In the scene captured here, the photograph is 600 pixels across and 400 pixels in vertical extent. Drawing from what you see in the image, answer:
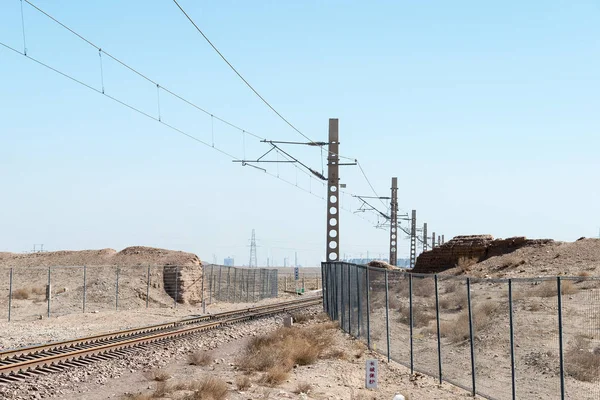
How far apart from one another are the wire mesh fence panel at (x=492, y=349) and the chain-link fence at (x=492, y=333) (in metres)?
0.03

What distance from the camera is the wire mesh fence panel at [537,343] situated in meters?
17.8

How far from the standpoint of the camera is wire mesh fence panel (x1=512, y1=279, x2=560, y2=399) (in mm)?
17797

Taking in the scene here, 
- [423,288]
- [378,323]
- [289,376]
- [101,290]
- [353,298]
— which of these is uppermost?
[423,288]

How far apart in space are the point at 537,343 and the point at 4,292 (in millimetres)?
40333

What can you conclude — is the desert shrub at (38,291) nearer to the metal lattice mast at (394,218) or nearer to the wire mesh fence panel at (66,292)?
the wire mesh fence panel at (66,292)

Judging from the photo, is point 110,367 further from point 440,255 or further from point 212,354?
point 440,255

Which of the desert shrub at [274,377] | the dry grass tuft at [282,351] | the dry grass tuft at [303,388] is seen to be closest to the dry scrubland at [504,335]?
the dry grass tuft at [282,351]

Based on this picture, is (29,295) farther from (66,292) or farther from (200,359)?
(200,359)

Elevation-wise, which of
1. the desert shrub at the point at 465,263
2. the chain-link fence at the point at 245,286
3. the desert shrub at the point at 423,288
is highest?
the desert shrub at the point at 465,263

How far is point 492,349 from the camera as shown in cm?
2189

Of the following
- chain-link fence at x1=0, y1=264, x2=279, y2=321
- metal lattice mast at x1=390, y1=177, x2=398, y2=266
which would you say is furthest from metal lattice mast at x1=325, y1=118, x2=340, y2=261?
metal lattice mast at x1=390, y1=177, x2=398, y2=266

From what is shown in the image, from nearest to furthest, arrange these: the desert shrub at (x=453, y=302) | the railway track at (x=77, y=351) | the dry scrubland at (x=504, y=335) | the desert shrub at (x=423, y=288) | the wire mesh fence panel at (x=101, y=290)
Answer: the dry scrubland at (x=504, y=335), the railway track at (x=77, y=351), the desert shrub at (x=453, y=302), the desert shrub at (x=423, y=288), the wire mesh fence panel at (x=101, y=290)

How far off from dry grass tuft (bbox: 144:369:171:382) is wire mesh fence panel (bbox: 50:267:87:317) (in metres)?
24.4

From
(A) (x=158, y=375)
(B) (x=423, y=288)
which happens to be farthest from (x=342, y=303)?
(A) (x=158, y=375)
